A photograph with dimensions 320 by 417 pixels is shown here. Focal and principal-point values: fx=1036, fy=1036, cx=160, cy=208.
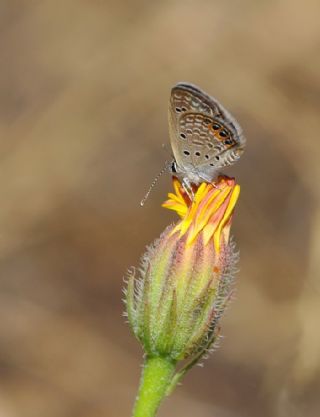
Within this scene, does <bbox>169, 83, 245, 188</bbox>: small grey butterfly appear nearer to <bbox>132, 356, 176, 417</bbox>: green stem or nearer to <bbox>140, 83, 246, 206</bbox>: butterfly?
<bbox>140, 83, 246, 206</bbox>: butterfly

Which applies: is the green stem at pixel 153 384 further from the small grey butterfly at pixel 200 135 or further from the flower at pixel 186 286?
the small grey butterfly at pixel 200 135

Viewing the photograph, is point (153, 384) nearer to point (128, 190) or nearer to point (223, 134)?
point (223, 134)

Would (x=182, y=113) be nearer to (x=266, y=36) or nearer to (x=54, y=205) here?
(x=54, y=205)

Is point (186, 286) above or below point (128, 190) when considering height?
below

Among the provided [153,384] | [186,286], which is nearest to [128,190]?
[153,384]

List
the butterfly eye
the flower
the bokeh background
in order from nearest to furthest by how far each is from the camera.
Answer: the flower → the butterfly eye → the bokeh background

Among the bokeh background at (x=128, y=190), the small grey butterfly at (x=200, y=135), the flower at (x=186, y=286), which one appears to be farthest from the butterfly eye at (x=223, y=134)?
the bokeh background at (x=128, y=190)

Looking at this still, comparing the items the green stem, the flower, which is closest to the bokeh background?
the green stem
